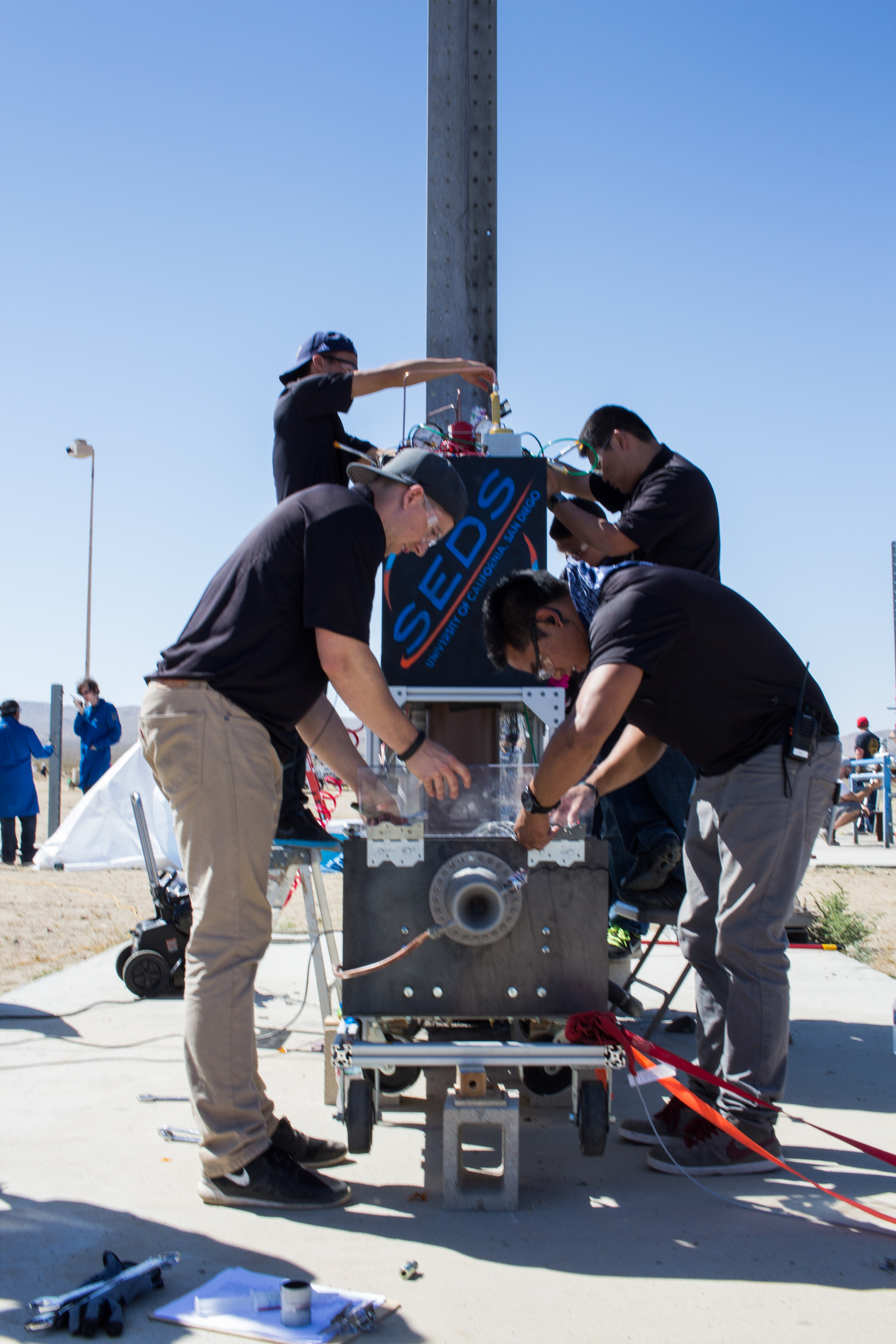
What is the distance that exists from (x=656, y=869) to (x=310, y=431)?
6.32 feet

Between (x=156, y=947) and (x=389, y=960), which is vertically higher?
(x=389, y=960)

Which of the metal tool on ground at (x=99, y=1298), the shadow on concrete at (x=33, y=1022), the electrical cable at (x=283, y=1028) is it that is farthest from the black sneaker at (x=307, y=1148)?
the shadow on concrete at (x=33, y=1022)

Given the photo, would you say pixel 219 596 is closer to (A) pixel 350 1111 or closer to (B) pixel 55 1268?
(A) pixel 350 1111

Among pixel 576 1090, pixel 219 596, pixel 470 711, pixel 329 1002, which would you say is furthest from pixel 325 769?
pixel 576 1090

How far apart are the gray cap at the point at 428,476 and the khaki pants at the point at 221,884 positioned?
713 mm

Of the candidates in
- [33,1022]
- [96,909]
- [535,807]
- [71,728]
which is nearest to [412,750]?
[535,807]

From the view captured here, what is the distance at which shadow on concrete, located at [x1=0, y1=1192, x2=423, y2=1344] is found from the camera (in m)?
1.76

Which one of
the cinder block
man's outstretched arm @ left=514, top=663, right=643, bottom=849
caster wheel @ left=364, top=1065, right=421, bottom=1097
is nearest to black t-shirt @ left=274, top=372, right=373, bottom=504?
man's outstretched arm @ left=514, top=663, right=643, bottom=849

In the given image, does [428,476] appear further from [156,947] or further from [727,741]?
[156,947]

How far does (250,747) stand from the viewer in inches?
96.6

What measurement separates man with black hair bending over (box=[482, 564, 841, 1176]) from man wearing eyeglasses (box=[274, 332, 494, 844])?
0.89m

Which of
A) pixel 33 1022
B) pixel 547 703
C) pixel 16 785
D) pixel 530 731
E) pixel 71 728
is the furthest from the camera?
pixel 71 728

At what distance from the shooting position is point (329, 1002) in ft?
11.2

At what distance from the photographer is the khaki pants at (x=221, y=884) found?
2.34 m
